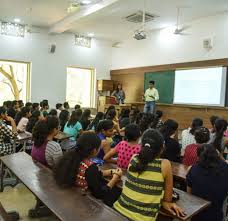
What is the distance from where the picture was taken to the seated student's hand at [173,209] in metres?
1.57

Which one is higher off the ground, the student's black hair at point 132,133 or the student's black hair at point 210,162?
the student's black hair at point 132,133

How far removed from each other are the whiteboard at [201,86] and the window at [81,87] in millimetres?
3987

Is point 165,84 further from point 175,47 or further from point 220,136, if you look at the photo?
point 220,136

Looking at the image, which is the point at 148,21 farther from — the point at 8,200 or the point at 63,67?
the point at 8,200

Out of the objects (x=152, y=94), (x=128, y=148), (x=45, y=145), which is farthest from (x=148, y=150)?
(x=152, y=94)

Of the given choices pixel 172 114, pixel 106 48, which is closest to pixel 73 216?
pixel 172 114

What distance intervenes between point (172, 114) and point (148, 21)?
10.1ft

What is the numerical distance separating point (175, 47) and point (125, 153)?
7000mm

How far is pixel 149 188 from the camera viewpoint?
1601 millimetres

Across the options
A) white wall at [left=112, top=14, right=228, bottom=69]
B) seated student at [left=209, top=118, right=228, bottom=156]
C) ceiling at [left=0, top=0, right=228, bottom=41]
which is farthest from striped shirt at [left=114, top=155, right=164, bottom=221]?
white wall at [left=112, top=14, right=228, bottom=69]

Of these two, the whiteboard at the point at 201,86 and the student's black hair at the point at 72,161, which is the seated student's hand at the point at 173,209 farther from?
the whiteboard at the point at 201,86

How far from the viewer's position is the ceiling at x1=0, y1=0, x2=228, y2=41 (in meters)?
6.61

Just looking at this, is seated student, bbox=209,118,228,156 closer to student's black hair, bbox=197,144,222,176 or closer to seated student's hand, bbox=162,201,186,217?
student's black hair, bbox=197,144,222,176

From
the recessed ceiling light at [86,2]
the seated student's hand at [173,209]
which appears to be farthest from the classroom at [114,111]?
the recessed ceiling light at [86,2]
